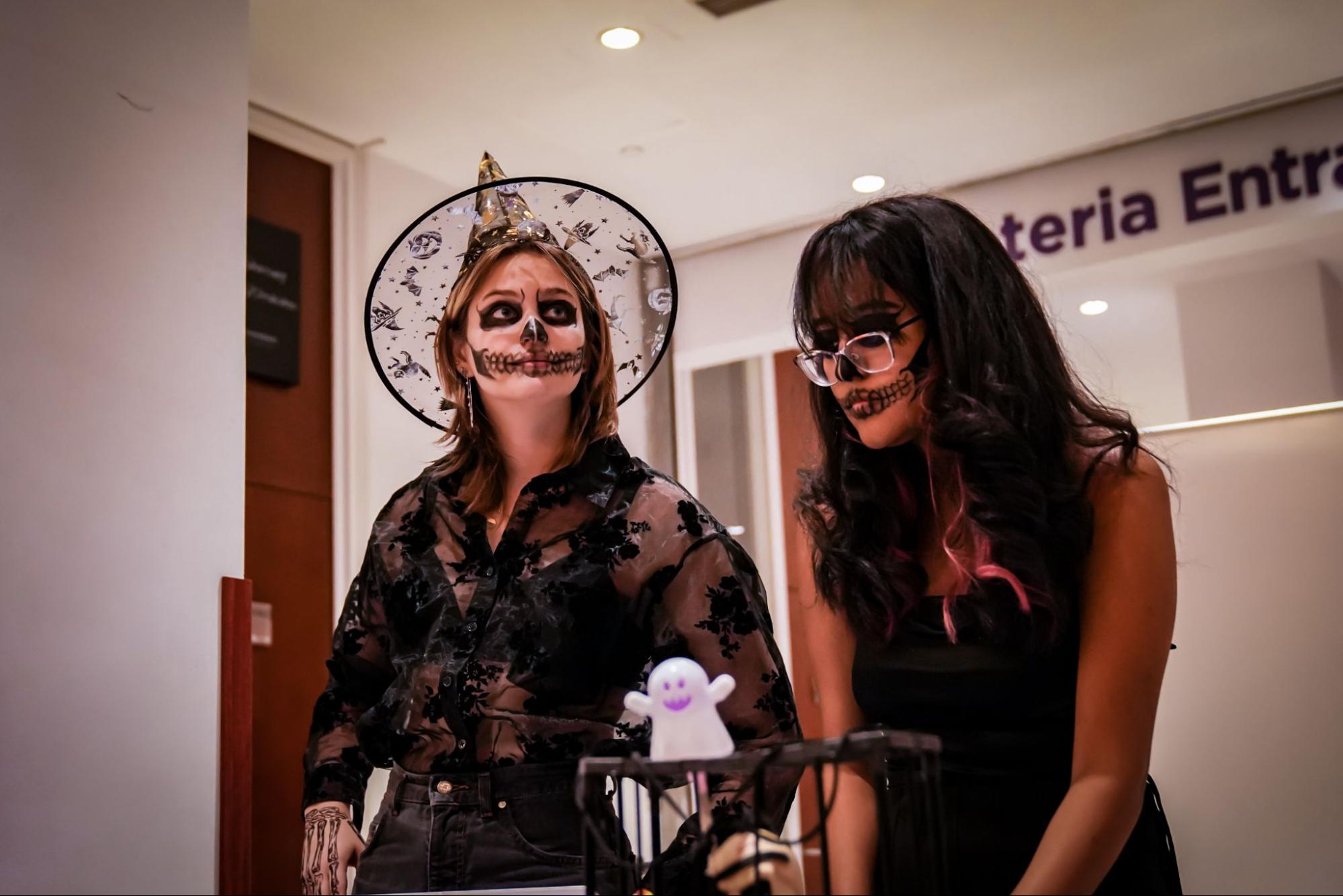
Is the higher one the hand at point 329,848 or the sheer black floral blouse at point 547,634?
the sheer black floral blouse at point 547,634

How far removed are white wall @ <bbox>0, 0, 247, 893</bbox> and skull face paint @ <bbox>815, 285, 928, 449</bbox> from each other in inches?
50.5

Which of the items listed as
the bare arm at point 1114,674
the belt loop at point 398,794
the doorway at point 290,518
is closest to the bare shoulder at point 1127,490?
the bare arm at point 1114,674

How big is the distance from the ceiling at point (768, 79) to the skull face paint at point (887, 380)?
7.37ft

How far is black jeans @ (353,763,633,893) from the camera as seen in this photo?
1474 mm

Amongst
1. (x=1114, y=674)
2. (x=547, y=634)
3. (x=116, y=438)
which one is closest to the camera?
(x=1114, y=674)

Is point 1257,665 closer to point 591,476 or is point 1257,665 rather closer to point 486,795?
point 591,476

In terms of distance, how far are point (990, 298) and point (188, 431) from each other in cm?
146

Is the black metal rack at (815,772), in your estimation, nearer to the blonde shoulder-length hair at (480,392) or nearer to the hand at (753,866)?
the hand at (753,866)

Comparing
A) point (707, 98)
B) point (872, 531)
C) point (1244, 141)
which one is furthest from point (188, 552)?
point (1244, 141)

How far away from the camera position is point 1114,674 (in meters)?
1.30

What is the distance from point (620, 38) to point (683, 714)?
9.35 ft

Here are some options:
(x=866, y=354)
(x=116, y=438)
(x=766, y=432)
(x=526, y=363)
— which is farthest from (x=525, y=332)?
(x=766, y=432)

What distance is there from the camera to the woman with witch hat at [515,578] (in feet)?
4.93

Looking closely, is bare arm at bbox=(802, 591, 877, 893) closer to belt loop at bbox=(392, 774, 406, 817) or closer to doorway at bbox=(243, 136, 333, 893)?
belt loop at bbox=(392, 774, 406, 817)
